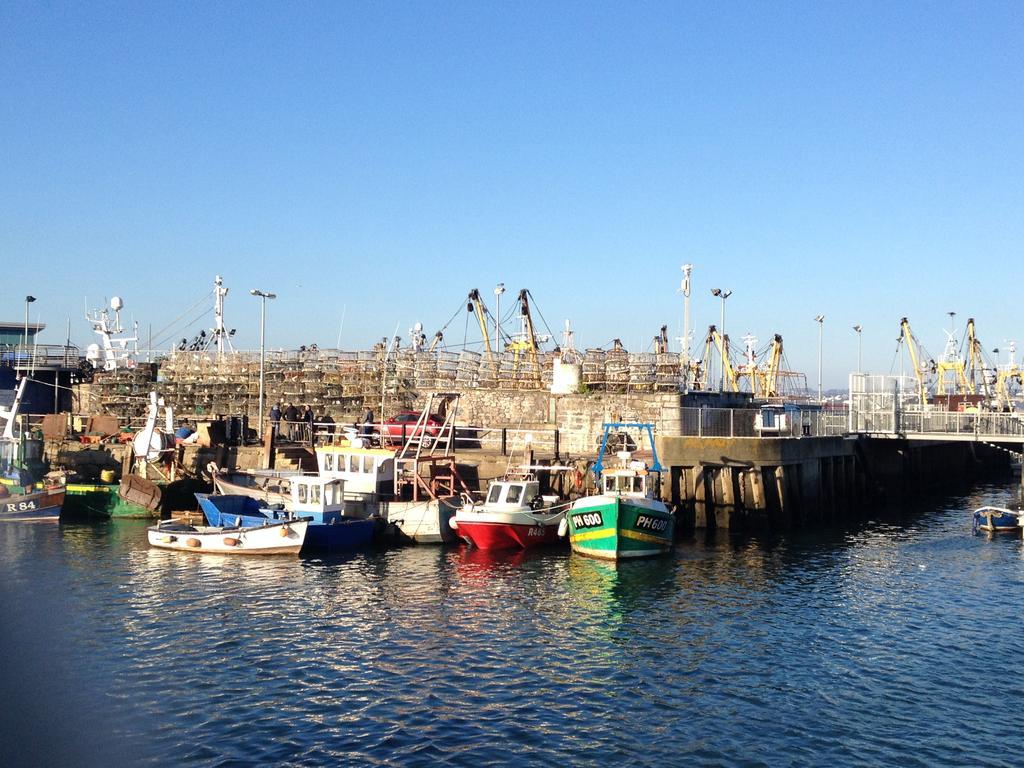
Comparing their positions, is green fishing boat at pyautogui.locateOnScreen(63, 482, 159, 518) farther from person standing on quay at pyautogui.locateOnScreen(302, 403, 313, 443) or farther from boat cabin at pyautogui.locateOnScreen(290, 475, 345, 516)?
boat cabin at pyautogui.locateOnScreen(290, 475, 345, 516)

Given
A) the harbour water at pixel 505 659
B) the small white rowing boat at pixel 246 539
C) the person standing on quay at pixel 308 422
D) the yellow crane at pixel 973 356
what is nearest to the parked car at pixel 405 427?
the person standing on quay at pixel 308 422

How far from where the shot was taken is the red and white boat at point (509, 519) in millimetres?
38375

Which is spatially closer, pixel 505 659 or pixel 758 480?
pixel 505 659

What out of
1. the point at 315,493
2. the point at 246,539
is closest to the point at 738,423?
the point at 315,493

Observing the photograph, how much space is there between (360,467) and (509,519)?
25.3ft

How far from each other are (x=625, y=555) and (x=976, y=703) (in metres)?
16.5

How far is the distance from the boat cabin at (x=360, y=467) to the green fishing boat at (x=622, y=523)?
334 inches

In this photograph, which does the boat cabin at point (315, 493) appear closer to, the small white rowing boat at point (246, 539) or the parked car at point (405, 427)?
the small white rowing boat at point (246, 539)

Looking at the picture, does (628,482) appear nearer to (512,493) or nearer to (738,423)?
(512,493)

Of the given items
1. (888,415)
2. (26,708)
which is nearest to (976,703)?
(26,708)

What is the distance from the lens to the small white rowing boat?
121ft

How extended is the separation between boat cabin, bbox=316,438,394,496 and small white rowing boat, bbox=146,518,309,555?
5.00 meters

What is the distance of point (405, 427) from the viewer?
159ft

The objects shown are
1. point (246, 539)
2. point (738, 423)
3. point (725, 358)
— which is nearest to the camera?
point (246, 539)
